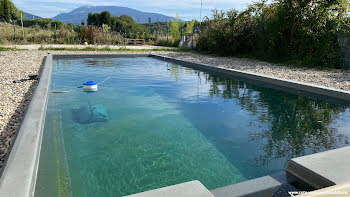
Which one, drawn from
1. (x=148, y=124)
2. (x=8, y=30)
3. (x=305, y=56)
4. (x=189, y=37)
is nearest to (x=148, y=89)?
(x=148, y=124)

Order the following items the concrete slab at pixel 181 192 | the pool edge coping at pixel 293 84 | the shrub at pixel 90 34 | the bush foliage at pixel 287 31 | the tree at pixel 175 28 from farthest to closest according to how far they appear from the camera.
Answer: the tree at pixel 175 28 < the shrub at pixel 90 34 < the bush foliage at pixel 287 31 < the pool edge coping at pixel 293 84 < the concrete slab at pixel 181 192

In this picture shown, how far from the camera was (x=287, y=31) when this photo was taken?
9.62 meters

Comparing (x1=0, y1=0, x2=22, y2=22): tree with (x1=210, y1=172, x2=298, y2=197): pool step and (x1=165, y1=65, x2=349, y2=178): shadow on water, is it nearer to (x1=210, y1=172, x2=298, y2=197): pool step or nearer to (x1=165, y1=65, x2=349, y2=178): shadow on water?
(x1=165, y1=65, x2=349, y2=178): shadow on water

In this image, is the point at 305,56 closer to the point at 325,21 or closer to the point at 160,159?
the point at 325,21

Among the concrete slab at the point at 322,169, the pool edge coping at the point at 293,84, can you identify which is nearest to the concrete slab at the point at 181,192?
the concrete slab at the point at 322,169

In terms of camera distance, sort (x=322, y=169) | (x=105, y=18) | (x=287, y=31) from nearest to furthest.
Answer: (x=322, y=169), (x=287, y=31), (x=105, y=18)

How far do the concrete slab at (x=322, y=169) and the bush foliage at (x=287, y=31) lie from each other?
297 inches

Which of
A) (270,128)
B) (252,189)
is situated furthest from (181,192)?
(270,128)

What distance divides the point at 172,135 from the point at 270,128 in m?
1.43

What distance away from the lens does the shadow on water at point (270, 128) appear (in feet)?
9.39

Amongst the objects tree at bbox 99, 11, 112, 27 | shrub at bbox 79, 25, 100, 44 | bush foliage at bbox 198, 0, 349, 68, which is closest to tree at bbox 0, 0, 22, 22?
tree at bbox 99, 11, 112, 27

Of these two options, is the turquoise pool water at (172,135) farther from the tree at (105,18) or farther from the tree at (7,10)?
the tree at (105,18)

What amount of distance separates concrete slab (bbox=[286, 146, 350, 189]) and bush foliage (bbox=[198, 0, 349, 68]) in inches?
297

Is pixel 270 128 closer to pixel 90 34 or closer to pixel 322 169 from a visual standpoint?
pixel 322 169
